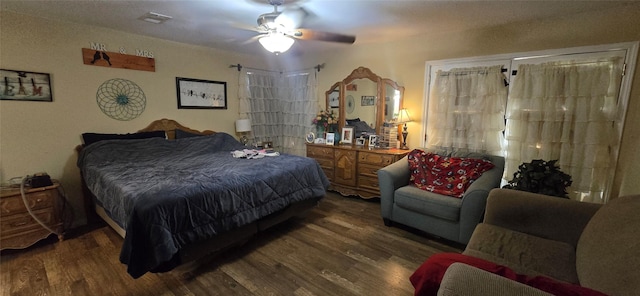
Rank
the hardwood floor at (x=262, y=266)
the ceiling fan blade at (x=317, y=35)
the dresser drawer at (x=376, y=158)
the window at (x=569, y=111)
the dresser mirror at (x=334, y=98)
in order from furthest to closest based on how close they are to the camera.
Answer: the dresser mirror at (x=334, y=98) < the dresser drawer at (x=376, y=158) < the window at (x=569, y=111) < the ceiling fan blade at (x=317, y=35) < the hardwood floor at (x=262, y=266)

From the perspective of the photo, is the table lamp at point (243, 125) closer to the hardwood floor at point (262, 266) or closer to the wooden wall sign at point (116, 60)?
the wooden wall sign at point (116, 60)

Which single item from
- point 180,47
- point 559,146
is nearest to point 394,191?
point 559,146

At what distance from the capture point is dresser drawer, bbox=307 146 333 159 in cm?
400

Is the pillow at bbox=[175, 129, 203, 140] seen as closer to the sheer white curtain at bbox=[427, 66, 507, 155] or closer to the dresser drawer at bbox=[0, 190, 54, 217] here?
the dresser drawer at bbox=[0, 190, 54, 217]

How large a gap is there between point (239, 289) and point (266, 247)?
59 cm

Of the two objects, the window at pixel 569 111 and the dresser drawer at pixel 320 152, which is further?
the dresser drawer at pixel 320 152

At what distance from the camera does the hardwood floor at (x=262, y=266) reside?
192 cm

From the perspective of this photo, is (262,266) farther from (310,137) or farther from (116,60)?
(116,60)

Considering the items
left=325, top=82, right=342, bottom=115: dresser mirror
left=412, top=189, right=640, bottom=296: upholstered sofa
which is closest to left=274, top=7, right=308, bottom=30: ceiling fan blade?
left=325, top=82, right=342, bottom=115: dresser mirror

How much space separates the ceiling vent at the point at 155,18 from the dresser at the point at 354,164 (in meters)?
2.47

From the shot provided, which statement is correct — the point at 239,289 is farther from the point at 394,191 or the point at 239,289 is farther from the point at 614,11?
the point at 614,11

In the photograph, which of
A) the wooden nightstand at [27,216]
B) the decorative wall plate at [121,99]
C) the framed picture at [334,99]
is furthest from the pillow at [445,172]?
the wooden nightstand at [27,216]

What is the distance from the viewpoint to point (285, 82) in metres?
4.91

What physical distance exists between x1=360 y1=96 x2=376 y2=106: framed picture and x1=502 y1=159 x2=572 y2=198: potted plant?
6.74 feet
